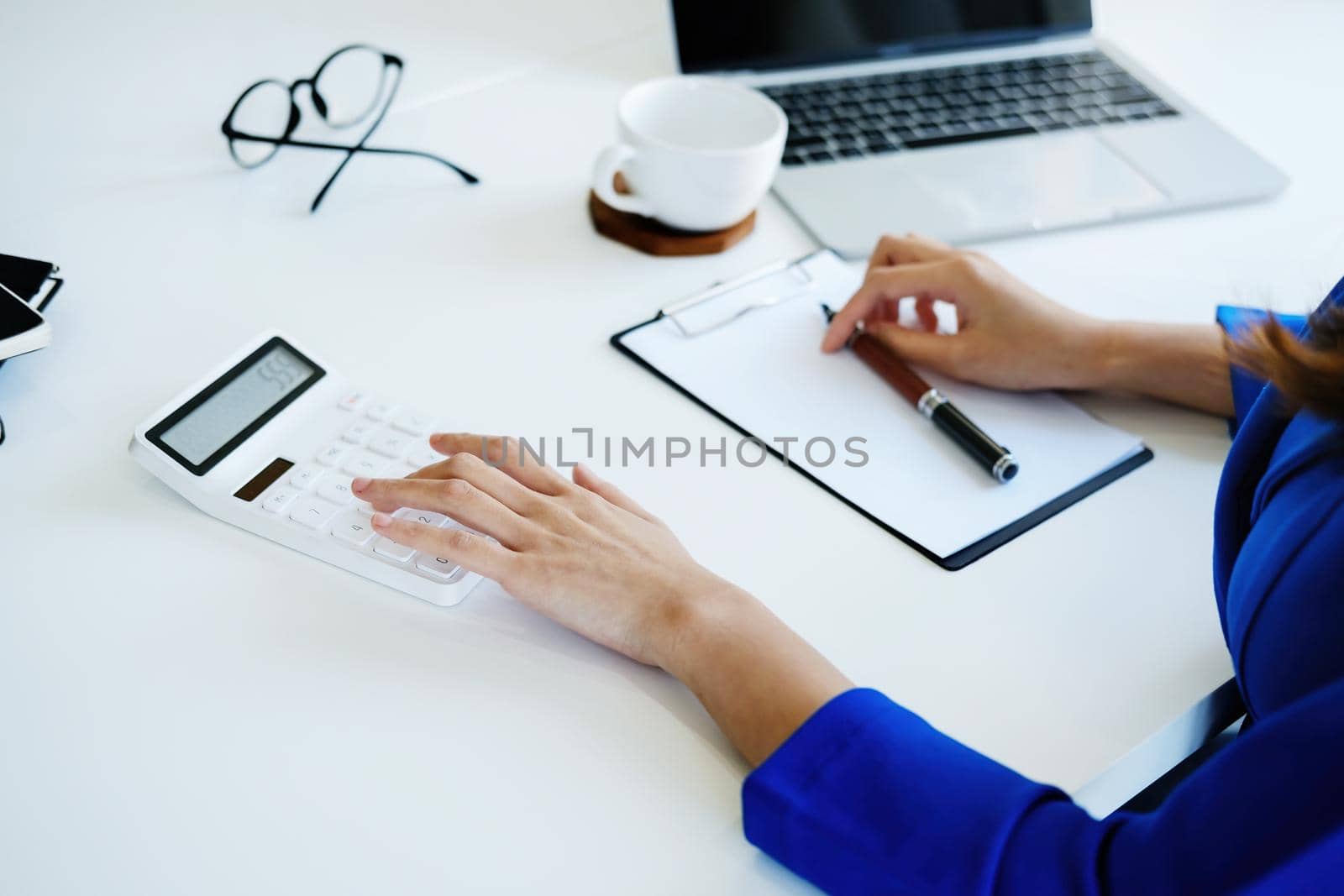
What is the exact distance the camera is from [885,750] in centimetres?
53

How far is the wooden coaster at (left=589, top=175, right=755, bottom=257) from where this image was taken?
91 cm

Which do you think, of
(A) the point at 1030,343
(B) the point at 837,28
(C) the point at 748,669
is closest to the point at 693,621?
(C) the point at 748,669

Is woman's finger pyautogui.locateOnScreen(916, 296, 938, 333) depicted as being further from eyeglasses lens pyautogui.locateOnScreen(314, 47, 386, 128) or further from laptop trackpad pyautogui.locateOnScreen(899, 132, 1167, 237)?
eyeglasses lens pyautogui.locateOnScreen(314, 47, 386, 128)

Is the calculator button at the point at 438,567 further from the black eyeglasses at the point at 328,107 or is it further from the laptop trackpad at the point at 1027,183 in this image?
the laptop trackpad at the point at 1027,183

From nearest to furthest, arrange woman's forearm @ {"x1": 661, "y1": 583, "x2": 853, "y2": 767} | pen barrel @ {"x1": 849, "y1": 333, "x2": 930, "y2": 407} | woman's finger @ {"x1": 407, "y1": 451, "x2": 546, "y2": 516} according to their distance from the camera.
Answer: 1. woman's forearm @ {"x1": 661, "y1": 583, "x2": 853, "y2": 767}
2. woman's finger @ {"x1": 407, "y1": 451, "x2": 546, "y2": 516}
3. pen barrel @ {"x1": 849, "y1": 333, "x2": 930, "y2": 407}

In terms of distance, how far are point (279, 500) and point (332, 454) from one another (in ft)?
0.16

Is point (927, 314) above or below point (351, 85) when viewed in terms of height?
below

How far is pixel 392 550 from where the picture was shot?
636 millimetres

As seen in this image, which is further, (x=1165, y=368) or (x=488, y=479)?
(x=1165, y=368)

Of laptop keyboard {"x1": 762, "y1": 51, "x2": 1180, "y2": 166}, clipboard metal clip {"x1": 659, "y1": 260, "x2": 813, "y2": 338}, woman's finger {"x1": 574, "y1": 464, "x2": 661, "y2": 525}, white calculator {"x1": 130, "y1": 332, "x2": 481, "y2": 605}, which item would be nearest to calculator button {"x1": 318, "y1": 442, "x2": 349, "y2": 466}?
white calculator {"x1": 130, "y1": 332, "x2": 481, "y2": 605}

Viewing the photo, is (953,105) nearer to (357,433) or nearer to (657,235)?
(657,235)

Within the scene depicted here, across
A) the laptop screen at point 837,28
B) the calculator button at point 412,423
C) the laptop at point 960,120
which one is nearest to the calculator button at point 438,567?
the calculator button at point 412,423

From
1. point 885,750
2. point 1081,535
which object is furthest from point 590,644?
point 1081,535

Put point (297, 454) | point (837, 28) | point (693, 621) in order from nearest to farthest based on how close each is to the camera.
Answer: point (693, 621) → point (297, 454) → point (837, 28)
